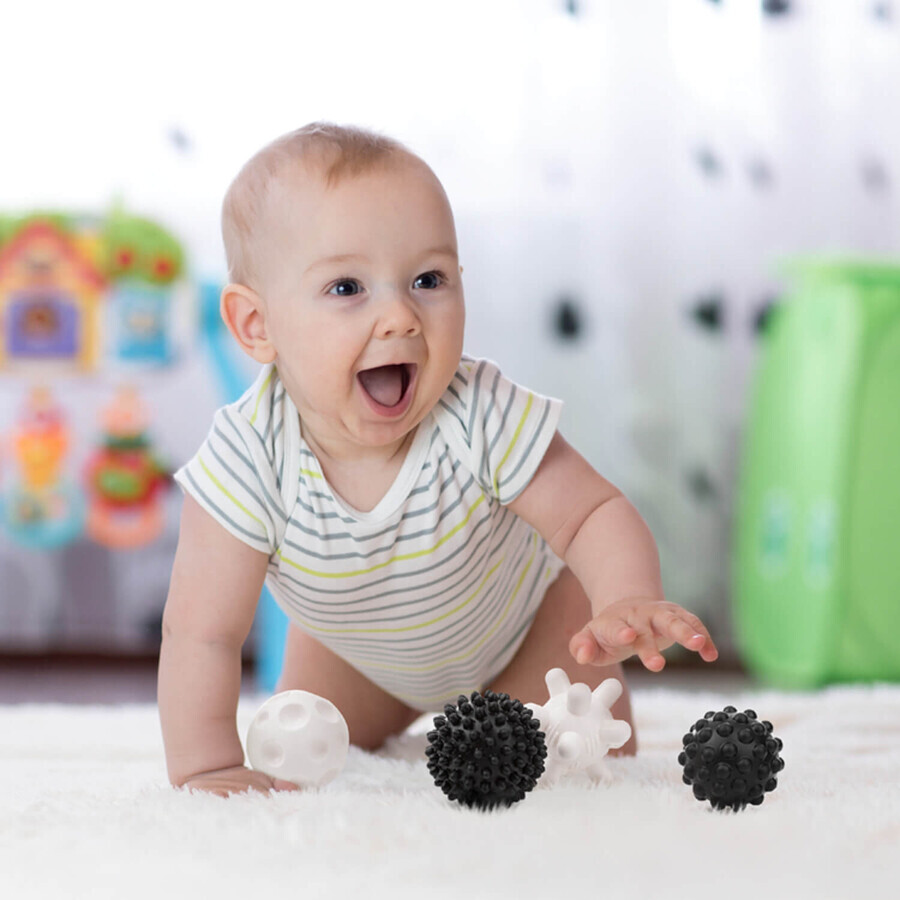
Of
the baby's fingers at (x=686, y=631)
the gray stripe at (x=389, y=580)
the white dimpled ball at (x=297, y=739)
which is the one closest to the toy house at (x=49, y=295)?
the gray stripe at (x=389, y=580)

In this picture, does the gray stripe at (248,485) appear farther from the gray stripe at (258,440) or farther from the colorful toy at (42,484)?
the colorful toy at (42,484)

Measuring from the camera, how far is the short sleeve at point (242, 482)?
2.49 feet

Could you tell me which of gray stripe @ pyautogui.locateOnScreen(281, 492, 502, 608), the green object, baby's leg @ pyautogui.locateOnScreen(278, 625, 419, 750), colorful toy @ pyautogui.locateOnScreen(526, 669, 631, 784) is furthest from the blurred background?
colorful toy @ pyautogui.locateOnScreen(526, 669, 631, 784)

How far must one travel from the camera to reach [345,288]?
27.9 inches

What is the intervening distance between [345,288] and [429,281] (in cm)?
5

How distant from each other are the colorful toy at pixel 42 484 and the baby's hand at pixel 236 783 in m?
1.17

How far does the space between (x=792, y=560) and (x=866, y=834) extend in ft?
3.54

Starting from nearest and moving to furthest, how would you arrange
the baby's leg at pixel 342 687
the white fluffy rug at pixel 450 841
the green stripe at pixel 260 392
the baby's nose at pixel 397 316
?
the white fluffy rug at pixel 450 841, the baby's nose at pixel 397 316, the green stripe at pixel 260 392, the baby's leg at pixel 342 687

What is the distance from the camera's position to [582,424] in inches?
69.5

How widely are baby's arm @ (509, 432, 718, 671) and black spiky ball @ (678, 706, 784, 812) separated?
39 millimetres

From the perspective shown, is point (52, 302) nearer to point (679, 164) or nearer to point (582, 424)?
point (582, 424)

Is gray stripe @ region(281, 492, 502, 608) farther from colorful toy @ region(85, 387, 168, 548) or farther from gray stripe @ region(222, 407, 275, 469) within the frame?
colorful toy @ region(85, 387, 168, 548)

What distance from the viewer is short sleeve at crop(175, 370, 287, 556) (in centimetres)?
76

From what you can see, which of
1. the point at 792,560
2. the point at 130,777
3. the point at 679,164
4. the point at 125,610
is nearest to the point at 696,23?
the point at 679,164
